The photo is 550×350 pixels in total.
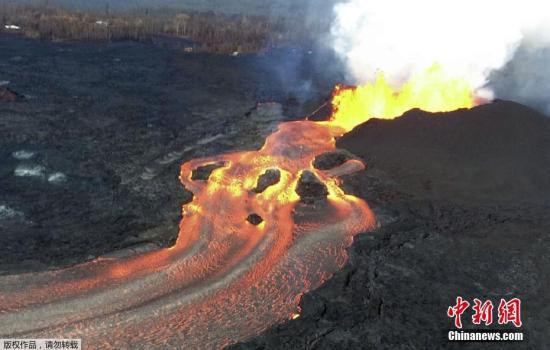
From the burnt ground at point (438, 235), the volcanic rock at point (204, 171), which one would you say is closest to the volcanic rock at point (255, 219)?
the burnt ground at point (438, 235)

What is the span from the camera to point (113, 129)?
1740 inches

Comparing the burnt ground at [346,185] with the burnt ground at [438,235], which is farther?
the burnt ground at [346,185]

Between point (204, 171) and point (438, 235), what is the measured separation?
16624 millimetres

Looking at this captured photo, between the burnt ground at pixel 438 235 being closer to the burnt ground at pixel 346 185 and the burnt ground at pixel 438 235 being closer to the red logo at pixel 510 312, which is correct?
the burnt ground at pixel 346 185

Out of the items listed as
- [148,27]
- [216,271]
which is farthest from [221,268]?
[148,27]

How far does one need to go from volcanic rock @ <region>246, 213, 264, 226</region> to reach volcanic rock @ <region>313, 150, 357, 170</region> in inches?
360

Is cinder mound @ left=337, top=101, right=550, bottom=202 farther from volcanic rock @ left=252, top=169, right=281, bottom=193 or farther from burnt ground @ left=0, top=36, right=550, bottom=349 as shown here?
volcanic rock @ left=252, top=169, right=281, bottom=193

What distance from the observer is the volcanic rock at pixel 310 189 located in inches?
1413

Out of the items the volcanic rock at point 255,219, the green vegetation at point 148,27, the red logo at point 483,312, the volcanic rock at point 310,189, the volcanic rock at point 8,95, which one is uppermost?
the green vegetation at point 148,27

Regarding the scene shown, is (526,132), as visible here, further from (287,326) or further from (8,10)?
(8,10)

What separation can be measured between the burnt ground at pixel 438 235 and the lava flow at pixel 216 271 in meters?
1.60

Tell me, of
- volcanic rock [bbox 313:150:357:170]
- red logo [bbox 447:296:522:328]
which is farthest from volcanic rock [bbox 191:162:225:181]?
red logo [bbox 447:296:522:328]

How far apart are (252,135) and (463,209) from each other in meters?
18.9

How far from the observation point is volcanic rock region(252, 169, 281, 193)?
36713mm
